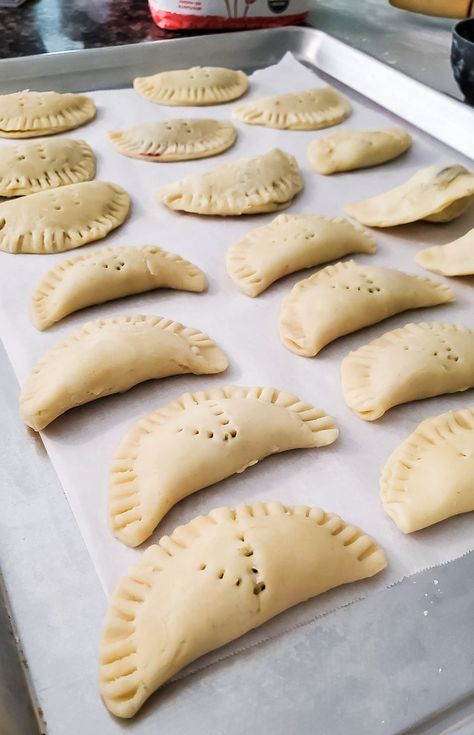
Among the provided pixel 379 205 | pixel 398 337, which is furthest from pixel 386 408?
pixel 379 205

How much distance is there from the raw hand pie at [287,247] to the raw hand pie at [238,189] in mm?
93

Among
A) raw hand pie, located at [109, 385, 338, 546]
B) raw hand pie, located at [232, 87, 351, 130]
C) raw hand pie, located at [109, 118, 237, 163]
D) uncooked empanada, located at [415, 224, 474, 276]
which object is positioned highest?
raw hand pie, located at [232, 87, 351, 130]

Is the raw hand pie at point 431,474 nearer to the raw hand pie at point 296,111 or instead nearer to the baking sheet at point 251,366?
the baking sheet at point 251,366

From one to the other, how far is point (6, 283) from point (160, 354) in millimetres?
477

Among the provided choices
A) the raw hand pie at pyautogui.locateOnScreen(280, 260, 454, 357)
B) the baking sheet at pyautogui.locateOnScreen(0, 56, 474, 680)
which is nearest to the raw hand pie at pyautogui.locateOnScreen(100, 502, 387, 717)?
the baking sheet at pyautogui.locateOnScreen(0, 56, 474, 680)

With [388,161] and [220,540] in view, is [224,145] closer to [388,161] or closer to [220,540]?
[388,161]

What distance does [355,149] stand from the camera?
2010 mm

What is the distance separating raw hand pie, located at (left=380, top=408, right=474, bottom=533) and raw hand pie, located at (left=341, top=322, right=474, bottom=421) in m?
0.07

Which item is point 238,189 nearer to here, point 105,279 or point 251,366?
point 105,279

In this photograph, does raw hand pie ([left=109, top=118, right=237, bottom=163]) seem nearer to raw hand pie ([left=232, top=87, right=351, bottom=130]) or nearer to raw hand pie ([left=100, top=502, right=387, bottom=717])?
raw hand pie ([left=232, top=87, right=351, bottom=130])

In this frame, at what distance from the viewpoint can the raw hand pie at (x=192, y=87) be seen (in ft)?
7.59

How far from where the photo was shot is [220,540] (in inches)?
40.2

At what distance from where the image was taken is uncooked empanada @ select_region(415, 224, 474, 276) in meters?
1.63

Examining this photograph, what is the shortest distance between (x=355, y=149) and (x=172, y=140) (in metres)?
0.53
